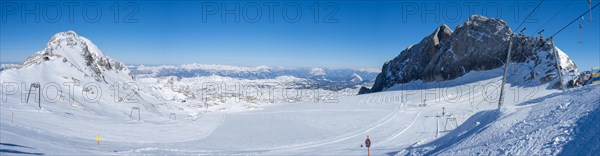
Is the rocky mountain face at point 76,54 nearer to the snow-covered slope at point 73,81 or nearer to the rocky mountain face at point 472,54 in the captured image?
the snow-covered slope at point 73,81

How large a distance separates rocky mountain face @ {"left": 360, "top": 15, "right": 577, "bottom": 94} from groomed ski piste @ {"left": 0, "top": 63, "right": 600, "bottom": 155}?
9.74 metres

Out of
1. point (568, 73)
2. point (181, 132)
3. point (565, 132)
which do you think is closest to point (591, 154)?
point (565, 132)

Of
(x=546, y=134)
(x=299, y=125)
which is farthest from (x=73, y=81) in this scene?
(x=546, y=134)

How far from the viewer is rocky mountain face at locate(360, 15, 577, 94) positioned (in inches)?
2768

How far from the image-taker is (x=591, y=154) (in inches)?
358

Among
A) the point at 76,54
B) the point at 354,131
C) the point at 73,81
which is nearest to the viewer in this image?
the point at 354,131

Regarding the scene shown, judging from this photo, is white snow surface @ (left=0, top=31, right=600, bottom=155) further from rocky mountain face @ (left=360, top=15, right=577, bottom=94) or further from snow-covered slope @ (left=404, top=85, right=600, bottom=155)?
rocky mountain face @ (left=360, top=15, right=577, bottom=94)

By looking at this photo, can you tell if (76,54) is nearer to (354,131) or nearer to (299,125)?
(299,125)

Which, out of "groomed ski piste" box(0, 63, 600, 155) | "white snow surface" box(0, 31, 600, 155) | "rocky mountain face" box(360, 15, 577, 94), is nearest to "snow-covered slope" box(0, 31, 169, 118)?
"white snow surface" box(0, 31, 600, 155)

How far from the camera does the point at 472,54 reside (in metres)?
88.7

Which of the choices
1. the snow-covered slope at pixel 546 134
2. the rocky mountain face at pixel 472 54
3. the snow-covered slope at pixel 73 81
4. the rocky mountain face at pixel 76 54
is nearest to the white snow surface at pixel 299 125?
the snow-covered slope at pixel 546 134

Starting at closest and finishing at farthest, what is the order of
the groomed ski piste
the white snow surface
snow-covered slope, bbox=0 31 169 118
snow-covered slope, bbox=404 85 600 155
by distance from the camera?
snow-covered slope, bbox=404 85 600 155
the groomed ski piste
the white snow surface
snow-covered slope, bbox=0 31 169 118

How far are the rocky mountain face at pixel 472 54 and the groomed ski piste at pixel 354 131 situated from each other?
974 centimetres

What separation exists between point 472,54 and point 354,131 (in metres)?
66.3
